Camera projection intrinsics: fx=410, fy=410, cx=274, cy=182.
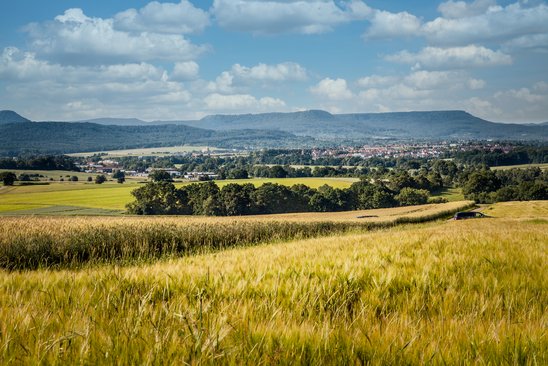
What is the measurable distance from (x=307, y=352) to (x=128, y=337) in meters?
Answer: 1.13

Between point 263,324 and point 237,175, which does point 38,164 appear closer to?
point 237,175

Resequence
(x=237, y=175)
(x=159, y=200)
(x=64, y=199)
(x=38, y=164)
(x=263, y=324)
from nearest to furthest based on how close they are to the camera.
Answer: (x=263, y=324) → (x=64, y=199) → (x=159, y=200) → (x=38, y=164) → (x=237, y=175)

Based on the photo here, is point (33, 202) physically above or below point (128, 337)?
below

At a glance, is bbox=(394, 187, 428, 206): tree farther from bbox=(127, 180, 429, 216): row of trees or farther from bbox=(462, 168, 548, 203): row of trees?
bbox=(462, 168, 548, 203): row of trees

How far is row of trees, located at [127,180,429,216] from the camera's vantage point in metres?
92.9

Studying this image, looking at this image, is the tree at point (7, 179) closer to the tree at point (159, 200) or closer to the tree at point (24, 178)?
the tree at point (24, 178)

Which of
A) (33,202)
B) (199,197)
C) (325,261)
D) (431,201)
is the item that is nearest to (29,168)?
(33,202)

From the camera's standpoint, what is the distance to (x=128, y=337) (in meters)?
2.59

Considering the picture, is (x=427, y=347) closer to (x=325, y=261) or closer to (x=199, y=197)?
(x=325, y=261)

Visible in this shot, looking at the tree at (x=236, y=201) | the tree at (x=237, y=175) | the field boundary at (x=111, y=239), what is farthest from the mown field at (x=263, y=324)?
the tree at (x=237, y=175)

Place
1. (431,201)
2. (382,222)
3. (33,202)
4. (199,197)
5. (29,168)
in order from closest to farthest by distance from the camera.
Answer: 1. (382,222)
2. (33,202)
3. (199,197)
4. (431,201)
5. (29,168)

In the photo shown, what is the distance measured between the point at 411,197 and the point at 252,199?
45810mm

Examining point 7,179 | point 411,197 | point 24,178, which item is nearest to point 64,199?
point 7,179

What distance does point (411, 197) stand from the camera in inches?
4469
